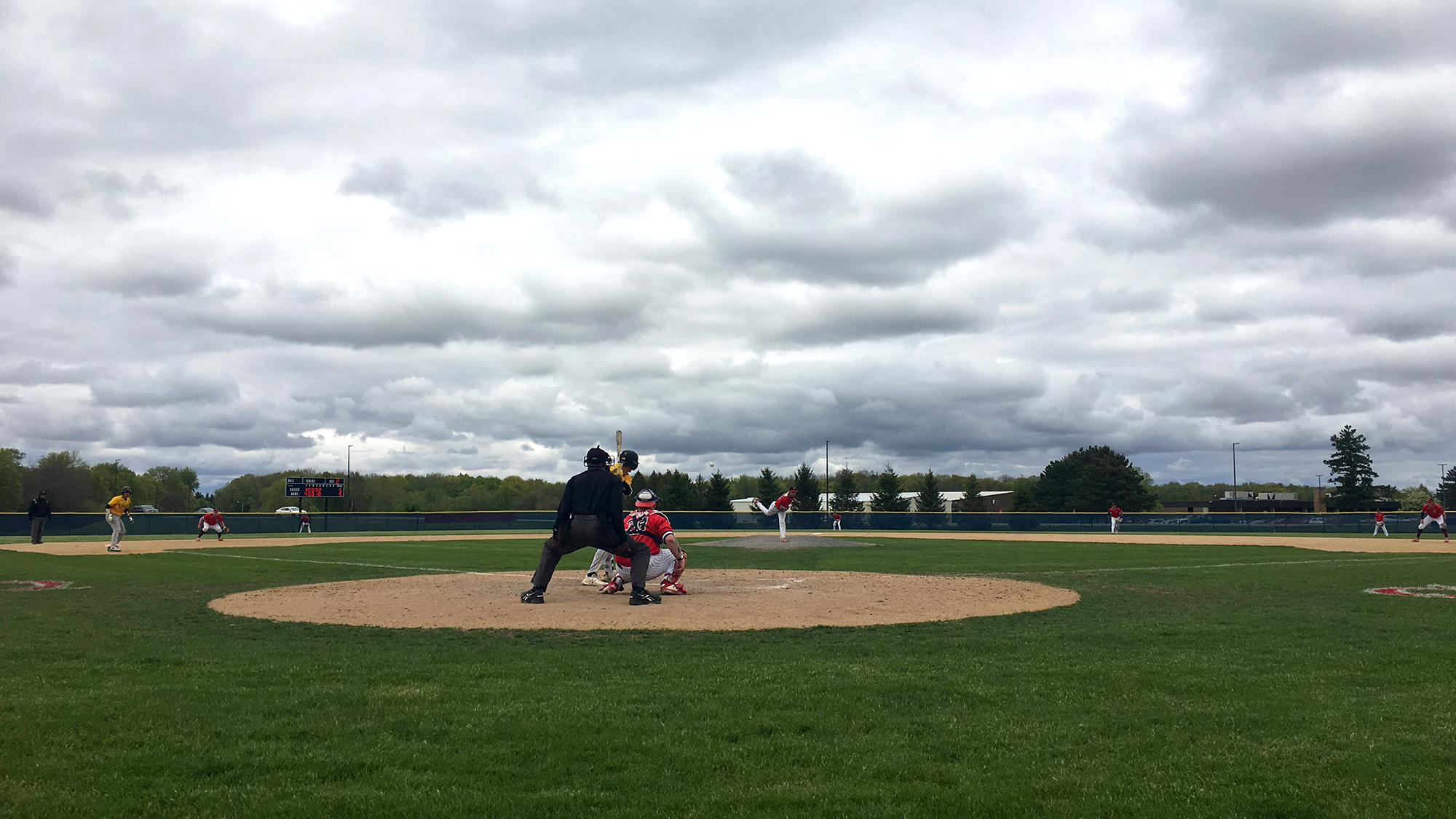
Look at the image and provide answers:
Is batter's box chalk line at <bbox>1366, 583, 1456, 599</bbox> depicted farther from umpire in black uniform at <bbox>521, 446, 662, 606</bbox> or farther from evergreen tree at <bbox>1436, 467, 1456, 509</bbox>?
evergreen tree at <bbox>1436, 467, 1456, 509</bbox>

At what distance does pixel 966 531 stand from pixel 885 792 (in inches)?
2147

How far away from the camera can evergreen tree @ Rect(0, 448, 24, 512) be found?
3559 inches

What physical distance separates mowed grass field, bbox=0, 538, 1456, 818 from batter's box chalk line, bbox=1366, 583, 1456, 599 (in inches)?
130

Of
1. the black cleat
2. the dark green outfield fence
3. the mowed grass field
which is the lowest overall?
the dark green outfield fence

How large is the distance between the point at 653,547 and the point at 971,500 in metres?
82.3

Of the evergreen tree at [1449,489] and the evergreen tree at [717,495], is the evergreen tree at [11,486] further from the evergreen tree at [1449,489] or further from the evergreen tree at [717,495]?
the evergreen tree at [1449,489]

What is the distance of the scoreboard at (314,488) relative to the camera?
204ft

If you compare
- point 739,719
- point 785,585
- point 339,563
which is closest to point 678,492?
point 339,563

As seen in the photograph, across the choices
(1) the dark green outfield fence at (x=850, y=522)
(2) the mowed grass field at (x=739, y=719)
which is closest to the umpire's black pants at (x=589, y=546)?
(2) the mowed grass field at (x=739, y=719)

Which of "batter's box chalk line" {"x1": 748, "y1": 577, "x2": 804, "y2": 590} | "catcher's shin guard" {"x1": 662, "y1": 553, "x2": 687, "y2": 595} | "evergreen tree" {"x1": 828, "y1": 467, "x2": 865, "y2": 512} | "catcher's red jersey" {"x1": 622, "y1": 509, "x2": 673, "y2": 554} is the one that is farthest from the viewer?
"evergreen tree" {"x1": 828, "y1": 467, "x2": 865, "y2": 512}

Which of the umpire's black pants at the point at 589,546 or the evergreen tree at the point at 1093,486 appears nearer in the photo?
the umpire's black pants at the point at 589,546

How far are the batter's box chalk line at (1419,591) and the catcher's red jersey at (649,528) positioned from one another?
11.2 metres

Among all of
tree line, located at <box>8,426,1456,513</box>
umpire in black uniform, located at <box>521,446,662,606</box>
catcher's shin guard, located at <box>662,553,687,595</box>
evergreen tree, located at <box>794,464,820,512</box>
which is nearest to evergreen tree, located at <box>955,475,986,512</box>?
tree line, located at <box>8,426,1456,513</box>

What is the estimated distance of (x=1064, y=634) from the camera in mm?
10062
